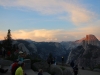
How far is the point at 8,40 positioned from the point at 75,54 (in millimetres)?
95967

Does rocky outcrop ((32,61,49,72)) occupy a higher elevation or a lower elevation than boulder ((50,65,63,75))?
higher

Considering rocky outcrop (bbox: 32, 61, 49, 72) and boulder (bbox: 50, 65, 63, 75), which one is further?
rocky outcrop (bbox: 32, 61, 49, 72)

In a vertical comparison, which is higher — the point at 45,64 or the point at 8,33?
the point at 8,33

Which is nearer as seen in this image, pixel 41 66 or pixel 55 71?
pixel 55 71

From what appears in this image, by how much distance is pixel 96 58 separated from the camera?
122125 mm

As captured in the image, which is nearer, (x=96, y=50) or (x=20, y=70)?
(x=20, y=70)

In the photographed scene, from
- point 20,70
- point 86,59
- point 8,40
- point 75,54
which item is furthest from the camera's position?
point 75,54

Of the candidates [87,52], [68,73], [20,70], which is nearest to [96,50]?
[87,52]

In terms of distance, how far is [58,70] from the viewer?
21.5m

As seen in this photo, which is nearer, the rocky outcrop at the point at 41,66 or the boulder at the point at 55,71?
the boulder at the point at 55,71

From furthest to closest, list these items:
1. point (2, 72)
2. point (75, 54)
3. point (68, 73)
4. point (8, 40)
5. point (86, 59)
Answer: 1. point (75, 54)
2. point (86, 59)
3. point (8, 40)
4. point (68, 73)
5. point (2, 72)

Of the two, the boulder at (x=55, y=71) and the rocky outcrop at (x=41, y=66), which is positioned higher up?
the rocky outcrop at (x=41, y=66)

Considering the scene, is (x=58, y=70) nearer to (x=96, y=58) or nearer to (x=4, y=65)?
(x=4, y=65)

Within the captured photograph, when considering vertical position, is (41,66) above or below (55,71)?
above
